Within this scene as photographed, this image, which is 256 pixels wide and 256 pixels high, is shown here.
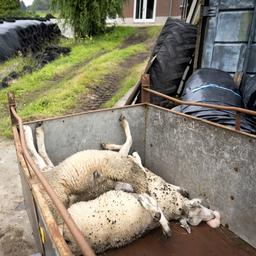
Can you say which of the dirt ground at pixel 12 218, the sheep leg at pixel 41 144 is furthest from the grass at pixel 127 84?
the sheep leg at pixel 41 144

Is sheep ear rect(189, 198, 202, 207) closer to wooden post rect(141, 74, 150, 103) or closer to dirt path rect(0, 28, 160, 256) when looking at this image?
wooden post rect(141, 74, 150, 103)

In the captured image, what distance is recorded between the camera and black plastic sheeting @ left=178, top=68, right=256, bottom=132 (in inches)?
106

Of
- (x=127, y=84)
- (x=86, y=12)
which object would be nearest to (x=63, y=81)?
(x=127, y=84)

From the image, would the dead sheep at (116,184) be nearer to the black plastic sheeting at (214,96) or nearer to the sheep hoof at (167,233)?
the sheep hoof at (167,233)

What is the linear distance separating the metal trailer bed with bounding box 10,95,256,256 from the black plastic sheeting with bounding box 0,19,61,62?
7.79 m

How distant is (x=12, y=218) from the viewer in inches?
119

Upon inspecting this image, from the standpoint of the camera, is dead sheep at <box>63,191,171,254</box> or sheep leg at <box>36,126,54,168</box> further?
sheep leg at <box>36,126,54,168</box>

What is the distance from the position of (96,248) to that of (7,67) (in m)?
8.14

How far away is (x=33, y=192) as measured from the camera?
1527 mm

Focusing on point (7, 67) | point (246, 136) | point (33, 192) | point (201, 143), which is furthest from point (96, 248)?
point (7, 67)

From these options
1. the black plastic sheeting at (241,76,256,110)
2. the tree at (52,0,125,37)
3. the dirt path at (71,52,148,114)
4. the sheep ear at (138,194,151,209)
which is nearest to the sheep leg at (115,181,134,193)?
the sheep ear at (138,194,151,209)

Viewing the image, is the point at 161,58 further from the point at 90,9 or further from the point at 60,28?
the point at 60,28

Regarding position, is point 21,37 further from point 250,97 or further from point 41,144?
point 250,97

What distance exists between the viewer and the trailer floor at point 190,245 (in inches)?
88.3
